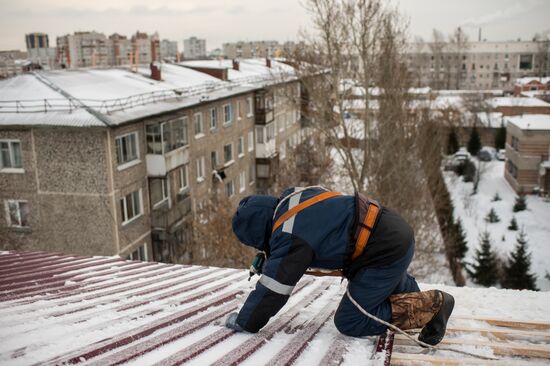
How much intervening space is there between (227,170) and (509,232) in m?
13.9

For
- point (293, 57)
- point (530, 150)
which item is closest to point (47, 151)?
point (293, 57)

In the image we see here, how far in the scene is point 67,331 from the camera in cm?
313

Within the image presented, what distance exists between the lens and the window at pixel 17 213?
14289mm

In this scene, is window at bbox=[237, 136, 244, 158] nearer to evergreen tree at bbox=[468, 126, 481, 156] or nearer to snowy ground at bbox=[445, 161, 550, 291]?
snowy ground at bbox=[445, 161, 550, 291]

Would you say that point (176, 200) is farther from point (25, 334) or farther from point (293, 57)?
point (25, 334)

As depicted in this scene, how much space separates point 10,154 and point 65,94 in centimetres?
238

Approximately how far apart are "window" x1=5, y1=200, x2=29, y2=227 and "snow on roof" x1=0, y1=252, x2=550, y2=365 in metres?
10.1

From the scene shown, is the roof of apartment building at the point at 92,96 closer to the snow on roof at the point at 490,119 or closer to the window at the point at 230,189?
the window at the point at 230,189

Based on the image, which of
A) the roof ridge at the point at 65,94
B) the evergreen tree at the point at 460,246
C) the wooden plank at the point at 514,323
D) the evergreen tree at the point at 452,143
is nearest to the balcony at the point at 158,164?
the roof ridge at the point at 65,94

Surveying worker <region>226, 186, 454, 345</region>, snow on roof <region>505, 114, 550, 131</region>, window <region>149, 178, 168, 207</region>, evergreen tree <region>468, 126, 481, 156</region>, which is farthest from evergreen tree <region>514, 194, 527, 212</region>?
worker <region>226, 186, 454, 345</region>

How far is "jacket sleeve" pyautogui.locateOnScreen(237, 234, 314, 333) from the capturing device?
2988mm

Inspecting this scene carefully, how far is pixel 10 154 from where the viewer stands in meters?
14.0

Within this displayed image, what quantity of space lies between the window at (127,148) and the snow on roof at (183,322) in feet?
30.4

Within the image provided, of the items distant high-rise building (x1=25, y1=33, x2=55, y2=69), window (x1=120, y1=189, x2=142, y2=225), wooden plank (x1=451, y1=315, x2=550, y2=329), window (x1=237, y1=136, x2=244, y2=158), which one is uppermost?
distant high-rise building (x1=25, y1=33, x2=55, y2=69)
